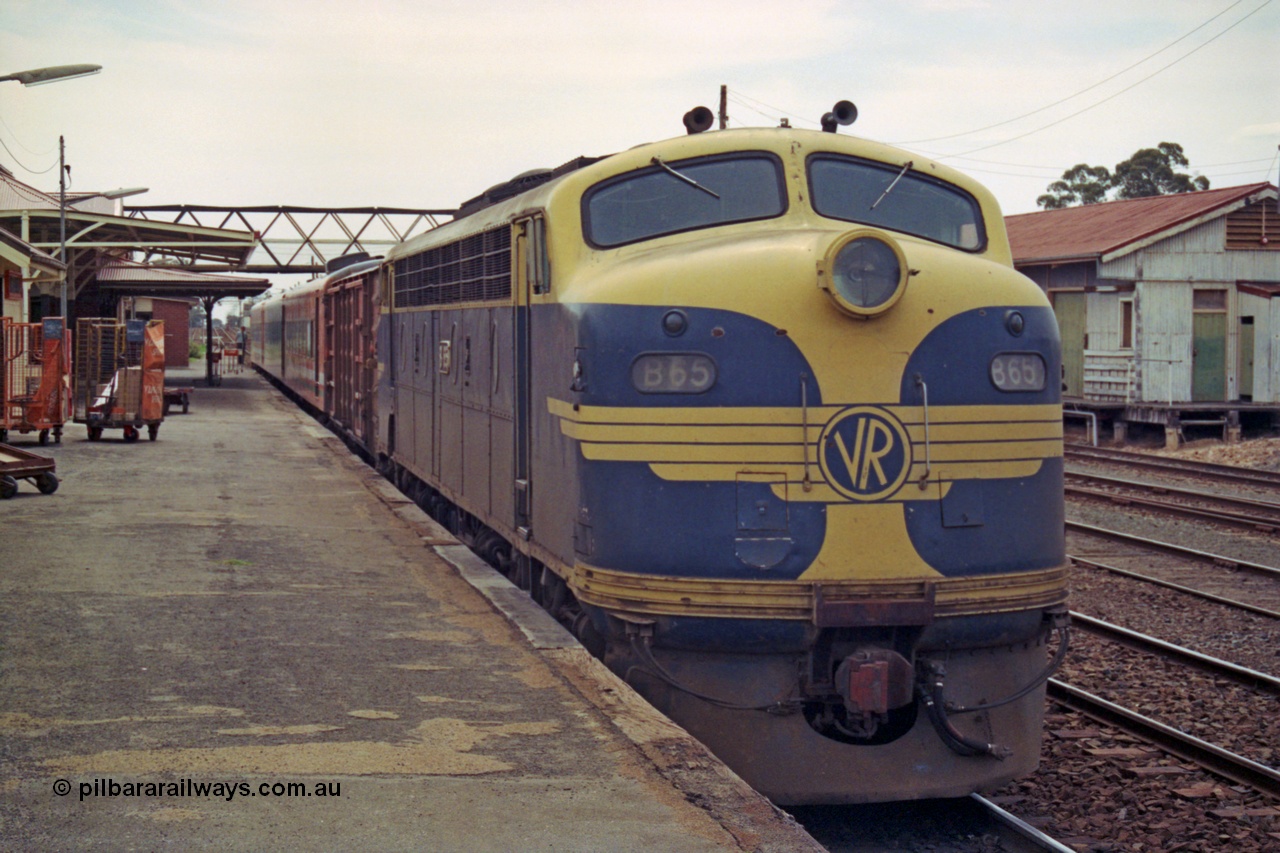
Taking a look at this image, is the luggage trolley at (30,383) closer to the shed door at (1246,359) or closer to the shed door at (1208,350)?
the shed door at (1208,350)

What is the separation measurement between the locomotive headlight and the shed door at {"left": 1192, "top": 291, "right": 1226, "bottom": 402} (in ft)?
78.6

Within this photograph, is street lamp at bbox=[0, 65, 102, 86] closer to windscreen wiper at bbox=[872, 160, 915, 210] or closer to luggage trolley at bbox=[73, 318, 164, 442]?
luggage trolley at bbox=[73, 318, 164, 442]

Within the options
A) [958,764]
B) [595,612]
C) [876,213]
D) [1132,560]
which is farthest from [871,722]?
[1132,560]

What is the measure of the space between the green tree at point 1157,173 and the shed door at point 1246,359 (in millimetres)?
32948

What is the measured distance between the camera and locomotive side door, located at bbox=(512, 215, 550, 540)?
7793 millimetres

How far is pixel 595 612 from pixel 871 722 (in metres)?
1.46

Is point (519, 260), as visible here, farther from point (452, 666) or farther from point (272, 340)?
point (272, 340)

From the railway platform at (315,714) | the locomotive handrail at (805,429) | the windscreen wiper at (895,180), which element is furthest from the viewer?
the windscreen wiper at (895,180)

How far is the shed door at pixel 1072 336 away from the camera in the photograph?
30.2 meters

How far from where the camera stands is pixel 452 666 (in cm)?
711

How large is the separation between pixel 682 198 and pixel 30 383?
16412mm

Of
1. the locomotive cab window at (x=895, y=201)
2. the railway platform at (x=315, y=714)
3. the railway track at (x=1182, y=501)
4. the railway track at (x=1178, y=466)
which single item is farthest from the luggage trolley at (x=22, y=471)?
the railway track at (x=1178, y=466)

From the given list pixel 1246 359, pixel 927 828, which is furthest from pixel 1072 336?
pixel 927 828

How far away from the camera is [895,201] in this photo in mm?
7367
